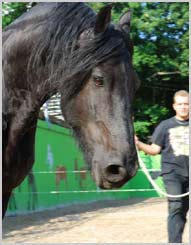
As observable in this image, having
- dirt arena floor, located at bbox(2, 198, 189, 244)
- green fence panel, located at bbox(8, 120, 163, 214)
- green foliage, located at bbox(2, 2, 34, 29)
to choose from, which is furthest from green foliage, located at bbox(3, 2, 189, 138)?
dirt arena floor, located at bbox(2, 198, 189, 244)

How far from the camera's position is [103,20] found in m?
2.56

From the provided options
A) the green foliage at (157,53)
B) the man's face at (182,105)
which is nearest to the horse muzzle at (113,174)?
the man's face at (182,105)

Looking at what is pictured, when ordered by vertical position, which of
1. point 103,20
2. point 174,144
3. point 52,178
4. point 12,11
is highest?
point 12,11

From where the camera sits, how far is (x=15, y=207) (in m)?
11.7

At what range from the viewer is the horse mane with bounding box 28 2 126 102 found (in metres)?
2.55

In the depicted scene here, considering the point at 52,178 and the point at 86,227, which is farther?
the point at 52,178

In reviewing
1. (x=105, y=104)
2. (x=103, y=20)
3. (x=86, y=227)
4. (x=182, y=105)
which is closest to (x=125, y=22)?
(x=103, y=20)

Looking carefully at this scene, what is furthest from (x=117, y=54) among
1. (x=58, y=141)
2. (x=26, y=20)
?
(x=58, y=141)

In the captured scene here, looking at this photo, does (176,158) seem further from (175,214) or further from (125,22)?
(125,22)

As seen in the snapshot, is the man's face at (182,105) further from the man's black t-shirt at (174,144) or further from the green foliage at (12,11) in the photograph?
the green foliage at (12,11)

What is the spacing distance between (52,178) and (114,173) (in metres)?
11.6

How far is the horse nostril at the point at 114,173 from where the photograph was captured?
2.33m

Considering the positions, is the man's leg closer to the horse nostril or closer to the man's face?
the man's face

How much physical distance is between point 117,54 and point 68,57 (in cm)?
27
